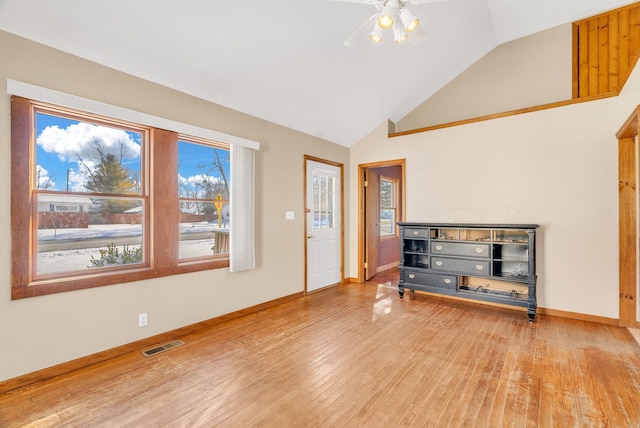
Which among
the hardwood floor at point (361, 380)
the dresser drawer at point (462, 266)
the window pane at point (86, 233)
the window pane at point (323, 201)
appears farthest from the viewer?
the window pane at point (323, 201)

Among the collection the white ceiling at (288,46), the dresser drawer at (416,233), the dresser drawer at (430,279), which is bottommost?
the dresser drawer at (430,279)

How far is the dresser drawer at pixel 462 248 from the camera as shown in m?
3.80

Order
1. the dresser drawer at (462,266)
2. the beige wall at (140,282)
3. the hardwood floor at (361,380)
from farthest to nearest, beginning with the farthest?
the dresser drawer at (462,266), the beige wall at (140,282), the hardwood floor at (361,380)

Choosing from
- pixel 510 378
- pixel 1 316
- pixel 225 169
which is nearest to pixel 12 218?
pixel 1 316

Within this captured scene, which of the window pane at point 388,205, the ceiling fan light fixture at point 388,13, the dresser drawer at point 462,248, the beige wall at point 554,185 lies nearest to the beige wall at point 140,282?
the dresser drawer at point 462,248

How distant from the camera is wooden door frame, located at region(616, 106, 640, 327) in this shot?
10.5ft

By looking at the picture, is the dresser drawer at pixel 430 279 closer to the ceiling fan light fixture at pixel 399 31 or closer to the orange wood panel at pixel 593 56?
the orange wood panel at pixel 593 56

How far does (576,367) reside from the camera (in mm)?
2426

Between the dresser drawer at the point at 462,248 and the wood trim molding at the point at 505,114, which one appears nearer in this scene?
the wood trim molding at the point at 505,114

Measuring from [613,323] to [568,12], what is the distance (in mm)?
3701

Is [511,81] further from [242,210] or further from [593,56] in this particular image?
[242,210]

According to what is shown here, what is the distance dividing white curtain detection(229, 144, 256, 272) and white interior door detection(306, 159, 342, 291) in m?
1.18

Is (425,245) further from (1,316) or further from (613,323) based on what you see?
(1,316)

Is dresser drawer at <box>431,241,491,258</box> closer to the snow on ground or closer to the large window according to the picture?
the large window
